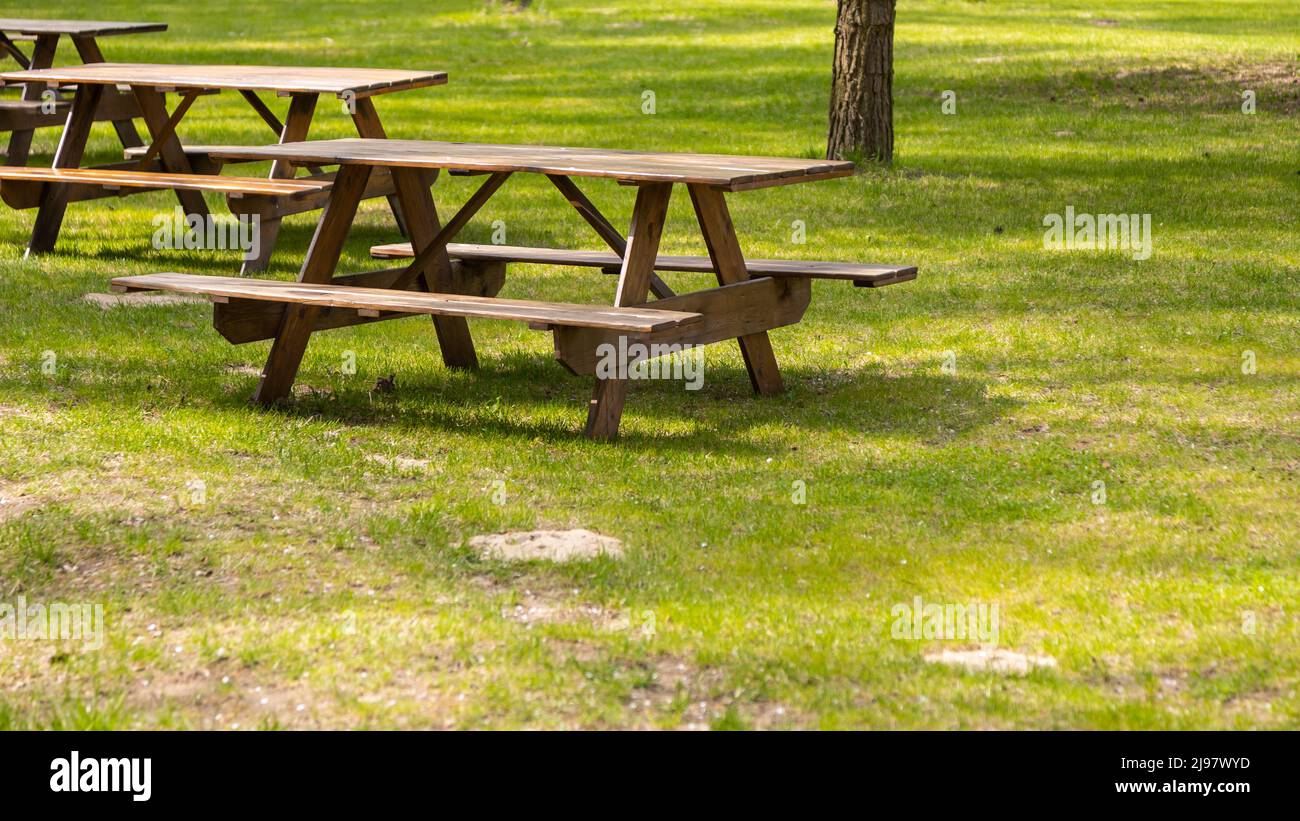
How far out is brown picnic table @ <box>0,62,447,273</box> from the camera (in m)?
9.60

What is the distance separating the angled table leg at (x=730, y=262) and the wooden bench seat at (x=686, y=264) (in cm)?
20

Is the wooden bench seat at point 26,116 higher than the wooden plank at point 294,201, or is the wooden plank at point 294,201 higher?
the wooden bench seat at point 26,116

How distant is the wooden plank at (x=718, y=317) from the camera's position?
6.28 metres

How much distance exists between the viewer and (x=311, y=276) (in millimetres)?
7227

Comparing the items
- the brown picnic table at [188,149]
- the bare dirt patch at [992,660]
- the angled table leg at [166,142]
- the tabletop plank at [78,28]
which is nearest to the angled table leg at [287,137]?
the brown picnic table at [188,149]

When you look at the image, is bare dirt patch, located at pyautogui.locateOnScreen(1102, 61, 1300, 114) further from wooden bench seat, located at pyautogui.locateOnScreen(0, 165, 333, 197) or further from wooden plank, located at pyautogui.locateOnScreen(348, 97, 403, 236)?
wooden bench seat, located at pyautogui.locateOnScreen(0, 165, 333, 197)

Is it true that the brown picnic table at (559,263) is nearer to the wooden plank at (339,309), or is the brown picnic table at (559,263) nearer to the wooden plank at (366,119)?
the wooden plank at (339,309)

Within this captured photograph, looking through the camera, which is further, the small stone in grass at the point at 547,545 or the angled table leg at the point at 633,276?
the angled table leg at the point at 633,276

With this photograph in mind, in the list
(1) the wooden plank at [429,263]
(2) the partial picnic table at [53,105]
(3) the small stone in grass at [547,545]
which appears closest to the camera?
(3) the small stone in grass at [547,545]

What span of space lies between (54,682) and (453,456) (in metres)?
2.20

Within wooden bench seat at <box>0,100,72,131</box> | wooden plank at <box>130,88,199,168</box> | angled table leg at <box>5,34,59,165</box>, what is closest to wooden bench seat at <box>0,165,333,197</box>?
wooden plank at <box>130,88,199,168</box>

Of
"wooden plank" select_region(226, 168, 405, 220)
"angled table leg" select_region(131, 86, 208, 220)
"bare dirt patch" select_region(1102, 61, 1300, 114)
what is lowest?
"wooden plank" select_region(226, 168, 405, 220)

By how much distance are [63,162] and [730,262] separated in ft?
17.8

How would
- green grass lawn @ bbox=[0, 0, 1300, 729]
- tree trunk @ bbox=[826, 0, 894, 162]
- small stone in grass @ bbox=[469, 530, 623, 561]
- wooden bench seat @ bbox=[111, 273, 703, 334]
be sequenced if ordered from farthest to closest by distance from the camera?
tree trunk @ bbox=[826, 0, 894, 162], wooden bench seat @ bbox=[111, 273, 703, 334], small stone in grass @ bbox=[469, 530, 623, 561], green grass lawn @ bbox=[0, 0, 1300, 729]
